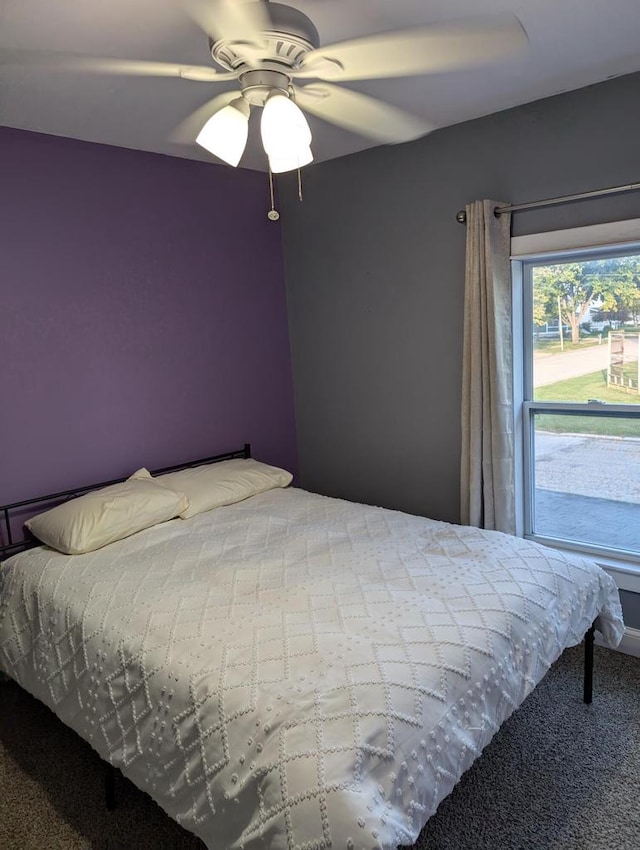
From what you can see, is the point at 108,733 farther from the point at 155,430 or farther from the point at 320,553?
the point at 155,430

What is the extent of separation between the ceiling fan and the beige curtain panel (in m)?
1.06

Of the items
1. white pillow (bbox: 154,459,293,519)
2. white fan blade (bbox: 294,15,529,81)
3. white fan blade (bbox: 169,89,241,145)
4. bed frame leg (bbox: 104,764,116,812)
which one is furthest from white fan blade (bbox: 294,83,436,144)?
bed frame leg (bbox: 104,764,116,812)

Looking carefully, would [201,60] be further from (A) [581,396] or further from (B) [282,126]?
(A) [581,396]

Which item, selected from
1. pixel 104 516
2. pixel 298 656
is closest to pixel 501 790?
pixel 298 656

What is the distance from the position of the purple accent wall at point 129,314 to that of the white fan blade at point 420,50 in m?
1.63

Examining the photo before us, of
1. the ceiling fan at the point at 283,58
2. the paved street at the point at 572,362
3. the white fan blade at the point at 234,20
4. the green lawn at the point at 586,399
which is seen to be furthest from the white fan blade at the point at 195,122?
the green lawn at the point at 586,399

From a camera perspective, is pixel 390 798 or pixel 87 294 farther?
pixel 87 294

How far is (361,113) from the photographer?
2498 mm

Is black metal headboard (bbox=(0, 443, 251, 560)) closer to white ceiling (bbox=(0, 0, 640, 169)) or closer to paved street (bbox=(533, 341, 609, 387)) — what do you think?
white ceiling (bbox=(0, 0, 640, 169))

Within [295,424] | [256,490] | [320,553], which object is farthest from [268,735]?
[295,424]

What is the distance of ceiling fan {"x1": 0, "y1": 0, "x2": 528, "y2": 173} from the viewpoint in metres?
1.49

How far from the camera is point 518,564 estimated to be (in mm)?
2168

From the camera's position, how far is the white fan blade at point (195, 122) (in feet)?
6.75

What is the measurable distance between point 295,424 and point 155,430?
111 cm
